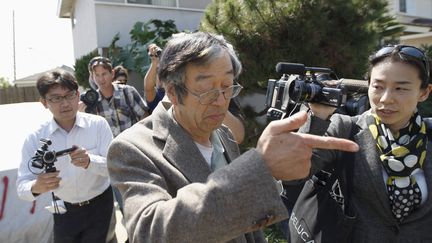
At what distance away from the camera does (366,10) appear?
4.11m

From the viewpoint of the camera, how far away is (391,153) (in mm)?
1729

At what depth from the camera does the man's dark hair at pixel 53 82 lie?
2683 millimetres

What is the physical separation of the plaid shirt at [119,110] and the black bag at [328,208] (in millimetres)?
2340

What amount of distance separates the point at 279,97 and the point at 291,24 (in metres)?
2.42

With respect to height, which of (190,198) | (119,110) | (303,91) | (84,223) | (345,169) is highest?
(303,91)

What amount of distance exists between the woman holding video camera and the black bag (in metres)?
0.04

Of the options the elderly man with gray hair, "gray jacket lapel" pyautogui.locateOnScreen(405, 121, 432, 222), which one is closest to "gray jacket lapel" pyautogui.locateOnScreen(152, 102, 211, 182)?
the elderly man with gray hair

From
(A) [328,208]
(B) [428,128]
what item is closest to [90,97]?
(A) [328,208]

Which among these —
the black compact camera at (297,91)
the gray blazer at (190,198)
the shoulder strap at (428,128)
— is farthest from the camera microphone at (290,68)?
the gray blazer at (190,198)

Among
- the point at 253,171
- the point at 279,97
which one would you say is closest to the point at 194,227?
the point at 253,171

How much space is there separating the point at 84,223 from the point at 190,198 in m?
2.08

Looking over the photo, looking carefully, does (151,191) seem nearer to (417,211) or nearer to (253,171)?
(253,171)

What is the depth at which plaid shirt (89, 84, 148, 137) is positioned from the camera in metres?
3.74

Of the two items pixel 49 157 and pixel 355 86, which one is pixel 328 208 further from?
pixel 49 157
